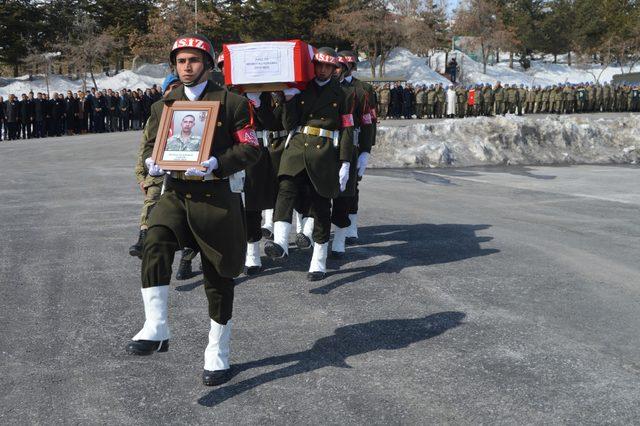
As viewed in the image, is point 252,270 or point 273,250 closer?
point 273,250

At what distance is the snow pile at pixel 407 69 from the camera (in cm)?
6469

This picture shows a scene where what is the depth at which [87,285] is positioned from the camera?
6461mm

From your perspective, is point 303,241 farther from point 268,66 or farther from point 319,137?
point 268,66

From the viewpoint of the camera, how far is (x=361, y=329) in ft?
17.5

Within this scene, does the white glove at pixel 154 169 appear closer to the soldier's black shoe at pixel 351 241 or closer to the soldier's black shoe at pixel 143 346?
the soldier's black shoe at pixel 143 346

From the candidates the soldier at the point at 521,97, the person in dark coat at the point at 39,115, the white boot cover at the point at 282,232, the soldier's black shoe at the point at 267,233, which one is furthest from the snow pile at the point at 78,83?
the white boot cover at the point at 282,232

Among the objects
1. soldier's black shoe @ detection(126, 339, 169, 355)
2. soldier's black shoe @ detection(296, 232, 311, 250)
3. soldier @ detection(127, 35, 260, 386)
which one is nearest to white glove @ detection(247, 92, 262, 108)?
soldier's black shoe @ detection(296, 232, 311, 250)

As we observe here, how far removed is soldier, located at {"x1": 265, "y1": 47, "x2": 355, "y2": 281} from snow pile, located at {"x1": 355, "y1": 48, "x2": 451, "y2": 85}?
5743 cm

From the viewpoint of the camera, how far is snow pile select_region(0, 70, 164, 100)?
49.8 metres

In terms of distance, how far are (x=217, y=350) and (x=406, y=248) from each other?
413 cm

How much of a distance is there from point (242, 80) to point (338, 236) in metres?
2.02

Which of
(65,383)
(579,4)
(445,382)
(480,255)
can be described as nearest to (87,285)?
(65,383)

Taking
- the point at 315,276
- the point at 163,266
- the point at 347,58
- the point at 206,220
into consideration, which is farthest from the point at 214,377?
the point at 347,58

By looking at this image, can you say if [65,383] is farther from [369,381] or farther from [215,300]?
[369,381]
